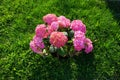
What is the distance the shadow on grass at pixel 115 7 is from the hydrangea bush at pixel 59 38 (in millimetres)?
1364

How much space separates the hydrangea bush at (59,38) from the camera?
5.42 meters

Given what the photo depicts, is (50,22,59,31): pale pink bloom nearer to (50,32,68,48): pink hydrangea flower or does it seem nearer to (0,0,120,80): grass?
(50,32,68,48): pink hydrangea flower

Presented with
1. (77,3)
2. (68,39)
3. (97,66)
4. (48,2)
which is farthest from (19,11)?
(97,66)

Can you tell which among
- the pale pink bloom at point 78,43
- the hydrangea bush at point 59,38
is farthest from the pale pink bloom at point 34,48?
the pale pink bloom at point 78,43

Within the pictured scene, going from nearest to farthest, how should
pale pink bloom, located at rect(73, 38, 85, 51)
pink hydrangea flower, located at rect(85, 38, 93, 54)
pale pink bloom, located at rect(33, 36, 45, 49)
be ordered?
pale pink bloom, located at rect(73, 38, 85, 51), pale pink bloom, located at rect(33, 36, 45, 49), pink hydrangea flower, located at rect(85, 38, 93, 54)

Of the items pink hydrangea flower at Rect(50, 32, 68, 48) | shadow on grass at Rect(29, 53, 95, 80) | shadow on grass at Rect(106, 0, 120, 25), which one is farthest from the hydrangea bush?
shadow on grass at Rect(106, 0, 120, 25)

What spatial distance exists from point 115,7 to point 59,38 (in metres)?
2.19

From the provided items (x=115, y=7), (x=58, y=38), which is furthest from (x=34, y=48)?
(x=115, y=7)

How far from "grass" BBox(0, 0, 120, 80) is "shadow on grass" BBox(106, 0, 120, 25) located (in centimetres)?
2

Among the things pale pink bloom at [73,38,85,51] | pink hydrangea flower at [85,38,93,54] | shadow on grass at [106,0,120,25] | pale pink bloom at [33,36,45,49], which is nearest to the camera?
pale pink bloom at [73,38,85,51]

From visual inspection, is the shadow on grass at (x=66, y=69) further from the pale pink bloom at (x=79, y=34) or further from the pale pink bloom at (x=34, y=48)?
the pale pink bloom at (x=79, y=34)

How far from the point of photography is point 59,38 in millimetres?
5379

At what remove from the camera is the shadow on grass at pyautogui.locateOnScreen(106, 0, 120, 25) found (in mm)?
6881

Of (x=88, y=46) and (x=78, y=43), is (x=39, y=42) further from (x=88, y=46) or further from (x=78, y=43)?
(x=88, y=46)
